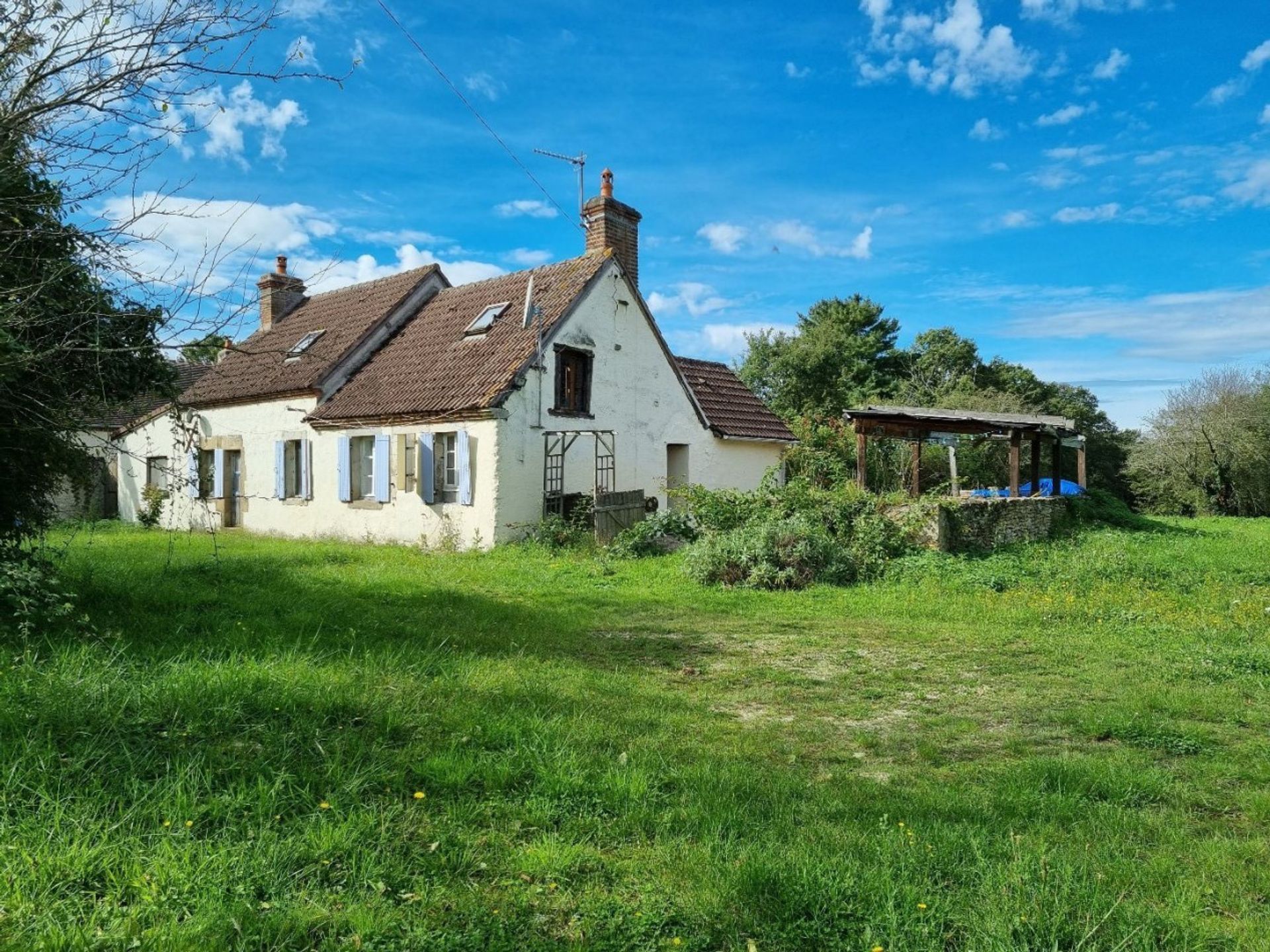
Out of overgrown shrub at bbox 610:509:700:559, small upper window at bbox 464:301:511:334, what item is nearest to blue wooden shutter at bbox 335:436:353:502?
small upper window at bbox 464:301:511:334

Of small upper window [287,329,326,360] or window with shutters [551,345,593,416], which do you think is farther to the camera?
small upper window [287,329,326,360]

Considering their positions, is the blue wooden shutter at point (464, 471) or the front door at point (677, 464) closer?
the blue wooden shutter at point (464, 471)

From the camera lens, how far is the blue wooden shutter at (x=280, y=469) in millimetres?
17844

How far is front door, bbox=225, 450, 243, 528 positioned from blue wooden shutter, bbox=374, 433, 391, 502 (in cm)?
542

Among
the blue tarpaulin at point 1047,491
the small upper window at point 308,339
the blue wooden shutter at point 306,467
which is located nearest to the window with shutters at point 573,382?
the blue wooden shutter at point 306,467

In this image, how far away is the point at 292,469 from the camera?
17938 millimetres

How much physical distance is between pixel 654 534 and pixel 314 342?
10332mm

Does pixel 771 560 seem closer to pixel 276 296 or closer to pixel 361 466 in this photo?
pixel 361 466

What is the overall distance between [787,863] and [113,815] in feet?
8.44

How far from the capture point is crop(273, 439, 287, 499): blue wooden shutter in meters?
17.8

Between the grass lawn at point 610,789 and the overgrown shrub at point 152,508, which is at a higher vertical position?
the overgrown shrub at point 152,508

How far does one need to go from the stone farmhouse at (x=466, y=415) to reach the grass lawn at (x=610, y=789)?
291 inches

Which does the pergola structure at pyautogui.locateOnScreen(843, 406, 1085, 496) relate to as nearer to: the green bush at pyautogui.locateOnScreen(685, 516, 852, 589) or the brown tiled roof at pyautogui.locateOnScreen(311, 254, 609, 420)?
the green bush at pyautogui.locateOnScreen(685, 516, 852, 589)

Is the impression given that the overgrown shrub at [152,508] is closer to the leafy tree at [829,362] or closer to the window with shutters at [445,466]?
the window with shutters at [445,466]
